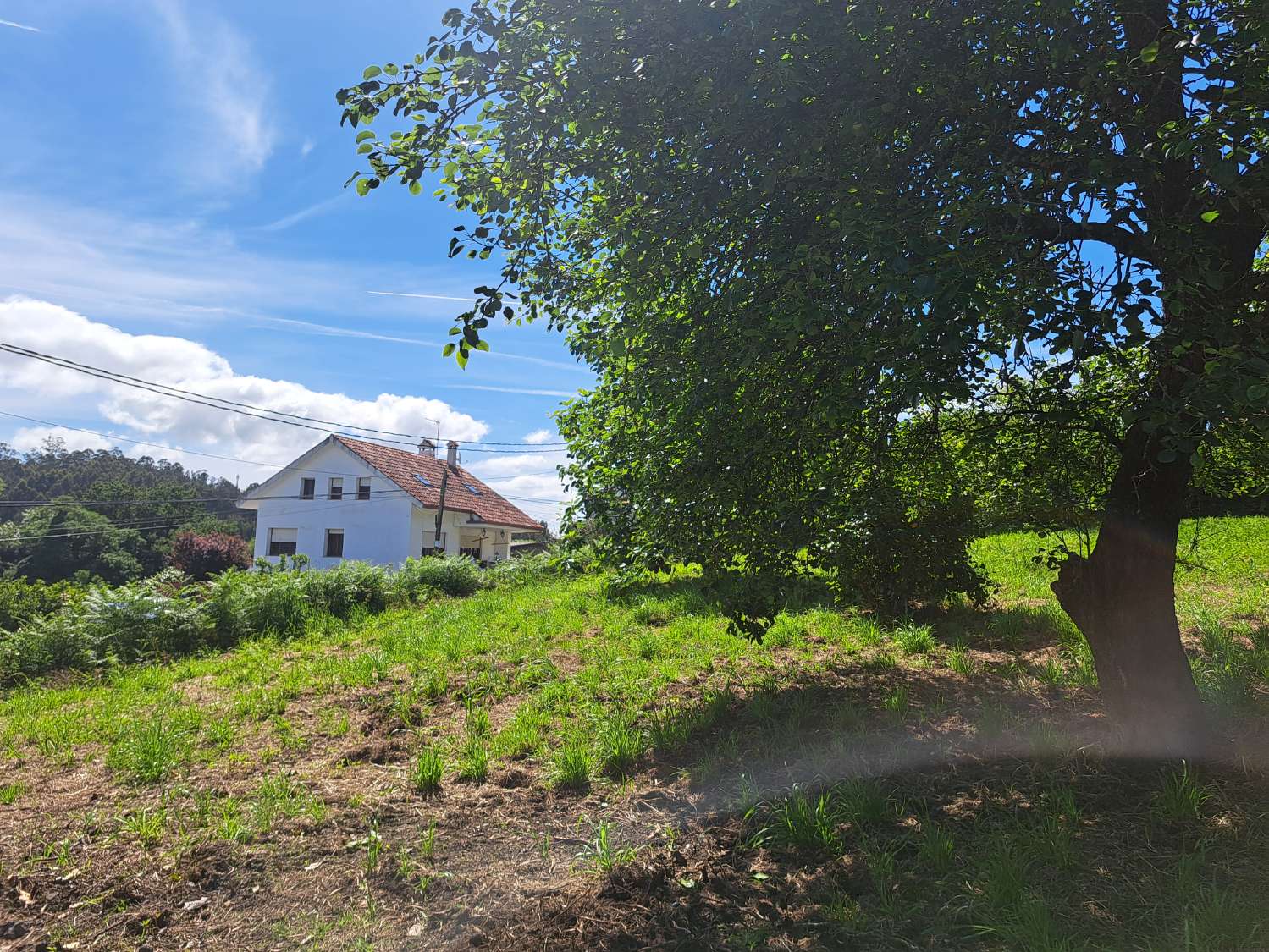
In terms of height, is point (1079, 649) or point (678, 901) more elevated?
point (1079, 649)

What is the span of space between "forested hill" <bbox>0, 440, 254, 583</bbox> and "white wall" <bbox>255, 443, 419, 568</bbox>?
13706mm

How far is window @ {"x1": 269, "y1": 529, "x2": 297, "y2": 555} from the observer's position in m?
34.8

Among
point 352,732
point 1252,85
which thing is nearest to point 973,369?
point 1252,85

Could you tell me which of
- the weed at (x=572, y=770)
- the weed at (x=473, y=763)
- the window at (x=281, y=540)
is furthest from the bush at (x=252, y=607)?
the window at (x=281, y=540)

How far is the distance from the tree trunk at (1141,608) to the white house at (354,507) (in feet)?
95.1

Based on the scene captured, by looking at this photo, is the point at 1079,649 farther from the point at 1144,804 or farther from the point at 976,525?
the point at 1144,804

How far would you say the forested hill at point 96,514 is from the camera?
51.1 m

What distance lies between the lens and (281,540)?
3494 centimetres

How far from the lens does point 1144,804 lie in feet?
12.0

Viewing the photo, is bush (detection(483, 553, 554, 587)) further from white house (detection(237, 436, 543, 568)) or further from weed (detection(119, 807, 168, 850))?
weed (detection(119, 807, 168, 850))

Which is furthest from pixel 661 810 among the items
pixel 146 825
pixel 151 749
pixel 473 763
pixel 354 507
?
pixel 354 507

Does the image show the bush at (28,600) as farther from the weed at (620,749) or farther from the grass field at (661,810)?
the weed at (620,749)

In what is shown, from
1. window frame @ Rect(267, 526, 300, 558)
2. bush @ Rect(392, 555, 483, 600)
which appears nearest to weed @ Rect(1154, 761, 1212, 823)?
bush @ Rect(392, 555, 483, 600)

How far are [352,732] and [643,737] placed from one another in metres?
2.65
